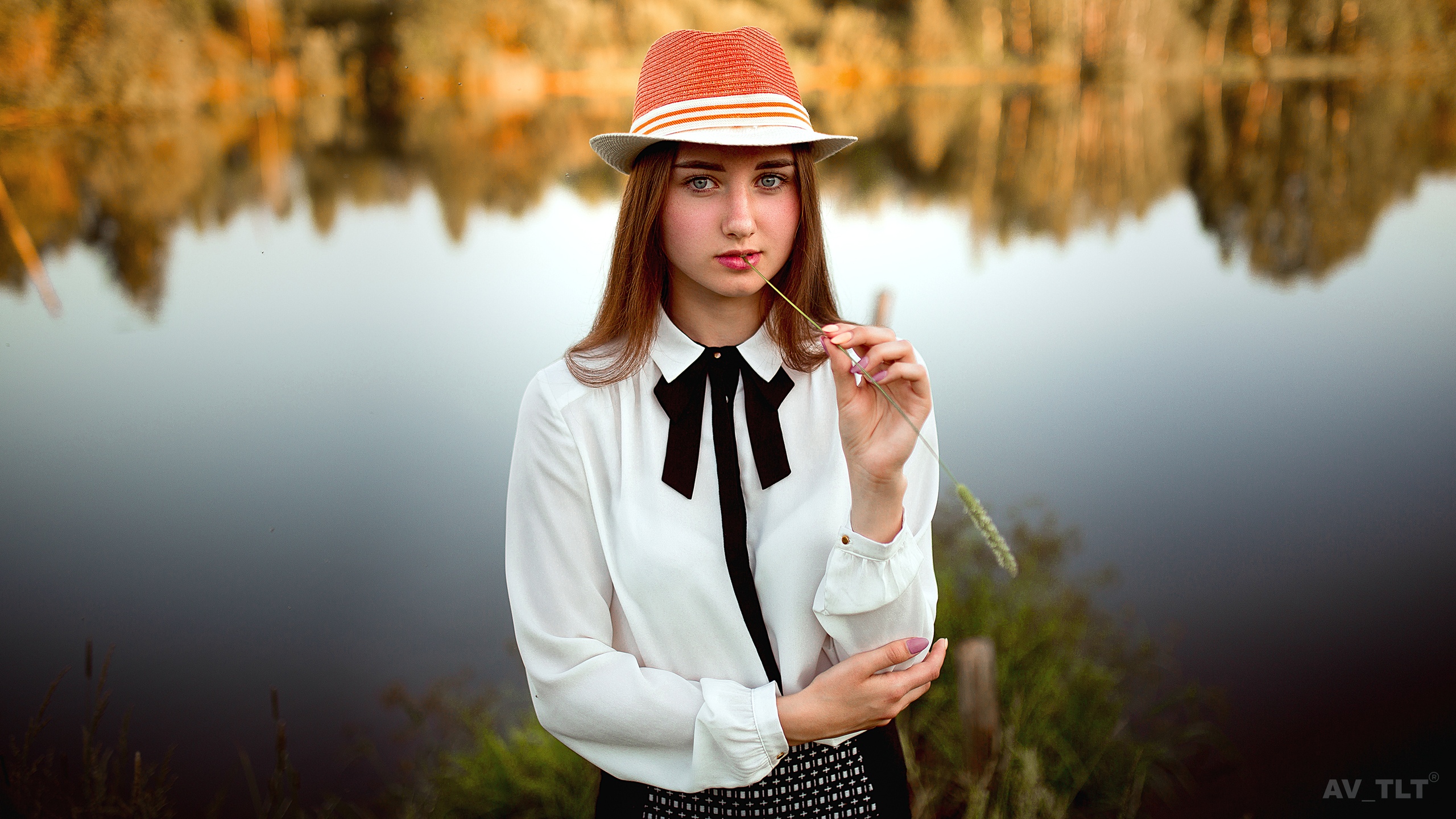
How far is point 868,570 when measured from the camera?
101 cm

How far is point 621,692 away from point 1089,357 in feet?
26.1

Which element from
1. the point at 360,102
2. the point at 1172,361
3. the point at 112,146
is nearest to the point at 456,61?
the point at 360,102

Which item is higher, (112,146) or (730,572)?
(112,146)

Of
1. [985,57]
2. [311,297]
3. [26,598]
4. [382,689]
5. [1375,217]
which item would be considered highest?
[985,57]

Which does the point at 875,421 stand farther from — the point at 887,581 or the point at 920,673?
the point at 920,673

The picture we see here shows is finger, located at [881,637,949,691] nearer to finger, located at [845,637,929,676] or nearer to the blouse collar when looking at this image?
finger, located at [845,637,929,676]

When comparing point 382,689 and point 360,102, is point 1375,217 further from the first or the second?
point 360,102

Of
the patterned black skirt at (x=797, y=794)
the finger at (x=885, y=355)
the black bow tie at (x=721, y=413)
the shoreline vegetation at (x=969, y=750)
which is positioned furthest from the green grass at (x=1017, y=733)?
the finger at (x=885, y=355)

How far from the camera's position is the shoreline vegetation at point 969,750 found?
8.76ft

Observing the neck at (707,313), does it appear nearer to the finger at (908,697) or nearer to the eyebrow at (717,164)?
the eyebrow at (717,164)

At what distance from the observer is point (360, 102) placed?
38.5 ft

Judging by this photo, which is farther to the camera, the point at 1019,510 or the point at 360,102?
the point at 360,102

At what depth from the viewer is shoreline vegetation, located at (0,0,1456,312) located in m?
7.93

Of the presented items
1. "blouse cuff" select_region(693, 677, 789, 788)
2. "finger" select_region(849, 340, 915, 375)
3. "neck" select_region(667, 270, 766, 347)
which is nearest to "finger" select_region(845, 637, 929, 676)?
"blouse cuff" select_region(693, 677, 789, 788)
